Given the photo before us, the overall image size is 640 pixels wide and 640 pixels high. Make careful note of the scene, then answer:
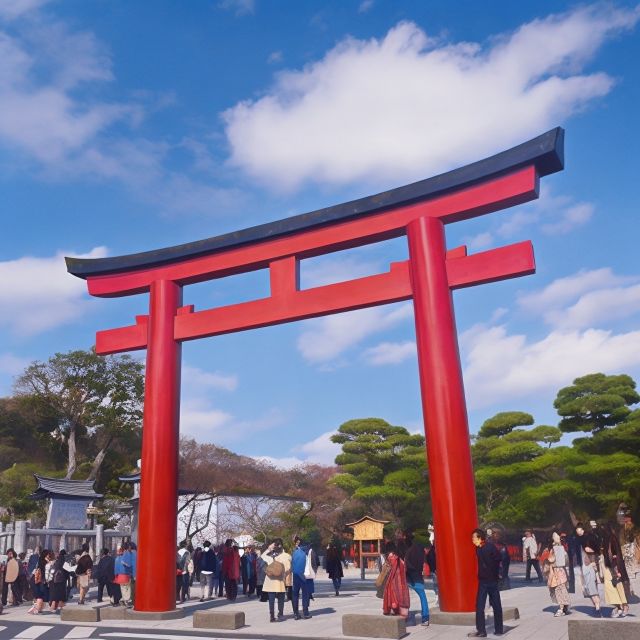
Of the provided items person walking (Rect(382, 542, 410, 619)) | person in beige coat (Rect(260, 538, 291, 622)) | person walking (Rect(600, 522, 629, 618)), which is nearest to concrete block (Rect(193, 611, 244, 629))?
person in beige coat (Rect(260, 538, 291, 622))

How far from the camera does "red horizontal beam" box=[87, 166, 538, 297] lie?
33.6ft

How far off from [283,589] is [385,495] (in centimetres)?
2029

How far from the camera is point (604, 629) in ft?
22.7

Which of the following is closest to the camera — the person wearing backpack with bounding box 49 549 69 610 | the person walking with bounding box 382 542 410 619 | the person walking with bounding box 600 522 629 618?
the person walking with bounding box 600 522 629 618

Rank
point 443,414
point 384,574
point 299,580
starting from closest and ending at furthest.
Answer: point 443,414, point 384,574, point 299,580

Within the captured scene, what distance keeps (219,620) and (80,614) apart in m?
3.10

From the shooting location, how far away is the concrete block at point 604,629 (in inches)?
267

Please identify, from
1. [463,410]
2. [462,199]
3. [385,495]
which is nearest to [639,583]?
[463,410]

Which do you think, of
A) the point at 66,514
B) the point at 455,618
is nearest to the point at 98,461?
the point at 66,514

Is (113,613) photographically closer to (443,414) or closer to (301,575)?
(301,575)

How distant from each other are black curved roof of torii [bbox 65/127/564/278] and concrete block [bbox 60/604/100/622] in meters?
6.58

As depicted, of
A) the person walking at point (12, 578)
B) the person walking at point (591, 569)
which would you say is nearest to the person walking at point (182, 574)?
the person walking at point (12, 578)

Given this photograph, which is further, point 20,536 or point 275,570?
point 20,536

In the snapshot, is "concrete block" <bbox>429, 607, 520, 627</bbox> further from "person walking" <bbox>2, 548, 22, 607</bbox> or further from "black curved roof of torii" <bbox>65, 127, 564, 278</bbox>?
"person walking" <bbox>2, 548, 22, 607</bbox>
